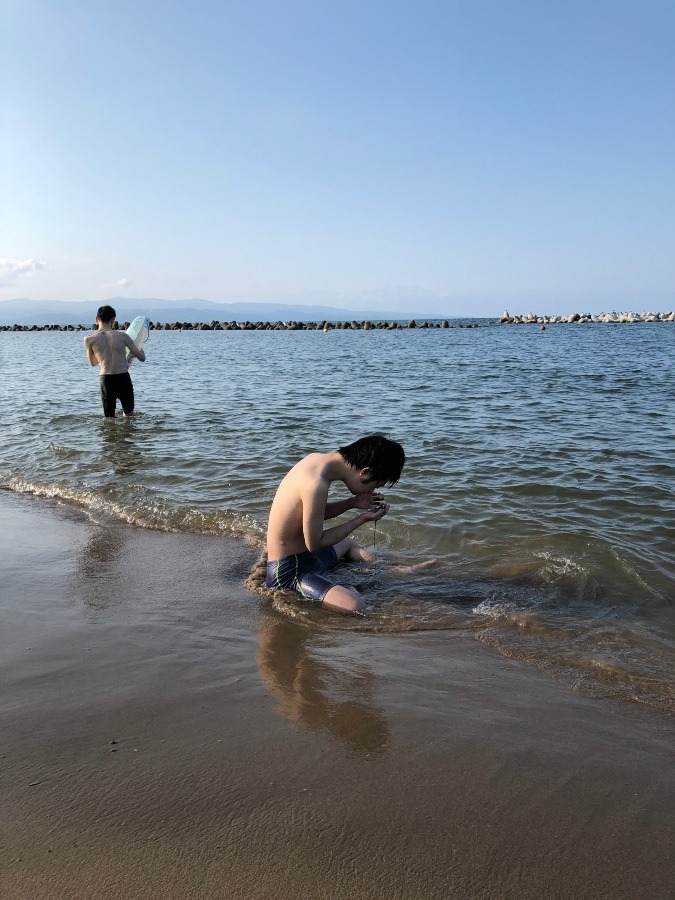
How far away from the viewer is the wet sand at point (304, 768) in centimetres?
204

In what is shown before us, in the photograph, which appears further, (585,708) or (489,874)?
(585,708)

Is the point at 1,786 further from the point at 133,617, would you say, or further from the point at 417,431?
the point at 417,431

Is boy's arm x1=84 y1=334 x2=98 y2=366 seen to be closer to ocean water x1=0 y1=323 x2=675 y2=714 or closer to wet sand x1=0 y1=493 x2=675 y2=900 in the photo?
ocean water x1=0 y1=323 x2=675 y2=714

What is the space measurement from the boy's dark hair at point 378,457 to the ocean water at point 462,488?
0.93 m

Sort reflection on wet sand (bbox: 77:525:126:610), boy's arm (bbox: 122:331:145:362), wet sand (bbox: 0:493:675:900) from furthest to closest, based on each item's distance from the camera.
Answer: boy's arm (bbox: 122:331:145:362)
reflection on wet sand (bbox: 77:525:126:610)
wet sand (bbox: 0:493:675:900)

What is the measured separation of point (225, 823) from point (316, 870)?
0.36 meters

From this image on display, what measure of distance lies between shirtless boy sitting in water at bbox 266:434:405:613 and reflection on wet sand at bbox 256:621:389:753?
2.15 feet

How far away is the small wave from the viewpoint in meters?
6.33

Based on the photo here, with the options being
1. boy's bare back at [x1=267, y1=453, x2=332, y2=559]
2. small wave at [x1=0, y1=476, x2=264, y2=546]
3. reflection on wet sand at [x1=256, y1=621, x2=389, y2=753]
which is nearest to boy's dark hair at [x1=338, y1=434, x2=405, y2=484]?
boy's bare back at [x1=267, y1=453, x2=332, y2=559]

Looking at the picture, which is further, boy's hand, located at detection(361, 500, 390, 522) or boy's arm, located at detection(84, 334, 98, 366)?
boy's arm, located at detection(84, 334, 98, 366)

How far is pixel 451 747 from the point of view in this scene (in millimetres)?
2754

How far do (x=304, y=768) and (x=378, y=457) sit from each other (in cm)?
203

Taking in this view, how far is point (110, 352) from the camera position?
10875 mm

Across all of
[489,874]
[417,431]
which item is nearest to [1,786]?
[489,874]
